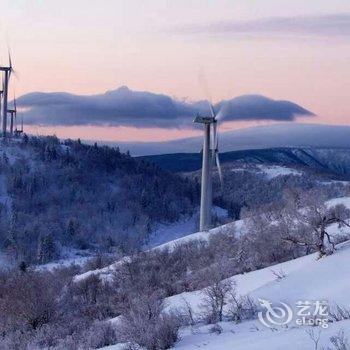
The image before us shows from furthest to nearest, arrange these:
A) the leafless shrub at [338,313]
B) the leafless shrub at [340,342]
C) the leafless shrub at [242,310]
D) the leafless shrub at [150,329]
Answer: the leafless shrub at [242,310]
the leafless shrub at [150,329]
the leafless shrub at [338,313]
the leafless shrub at [340,342]

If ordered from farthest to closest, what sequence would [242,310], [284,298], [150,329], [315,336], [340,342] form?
[284,298] → [242,310] → [150,329] → [315,336] → [340,342]

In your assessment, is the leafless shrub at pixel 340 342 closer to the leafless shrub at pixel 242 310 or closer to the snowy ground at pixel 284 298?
the snowy ground at pixel 284 298

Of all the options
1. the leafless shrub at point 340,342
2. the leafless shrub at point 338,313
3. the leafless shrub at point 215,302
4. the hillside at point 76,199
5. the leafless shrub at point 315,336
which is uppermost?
the leafless shrub at point 340,342

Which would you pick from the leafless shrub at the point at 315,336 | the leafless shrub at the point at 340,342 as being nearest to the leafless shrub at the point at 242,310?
the leafless shrub at the point at 315,336

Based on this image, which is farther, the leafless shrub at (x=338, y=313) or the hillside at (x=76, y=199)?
the hillside at (x=76, y=199)

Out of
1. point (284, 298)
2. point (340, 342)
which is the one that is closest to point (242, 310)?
point (284, 298)

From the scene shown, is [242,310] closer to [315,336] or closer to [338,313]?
[338,313]

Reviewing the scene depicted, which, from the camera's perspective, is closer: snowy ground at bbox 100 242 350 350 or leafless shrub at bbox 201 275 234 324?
snowy ground at bbox 100 242 350 350

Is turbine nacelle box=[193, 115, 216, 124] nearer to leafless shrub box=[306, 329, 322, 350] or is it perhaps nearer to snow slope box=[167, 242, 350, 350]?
snow slope box=[167, 242, 350, 350]

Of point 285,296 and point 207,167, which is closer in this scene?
point 285,296

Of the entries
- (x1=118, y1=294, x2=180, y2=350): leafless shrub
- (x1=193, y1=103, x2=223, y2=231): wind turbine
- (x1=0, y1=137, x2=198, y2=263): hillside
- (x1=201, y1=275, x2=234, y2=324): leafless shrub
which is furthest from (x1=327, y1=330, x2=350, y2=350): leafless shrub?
(x1=0, y1=137, x2=198, y2=263): hillside

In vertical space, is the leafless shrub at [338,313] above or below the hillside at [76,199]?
above
